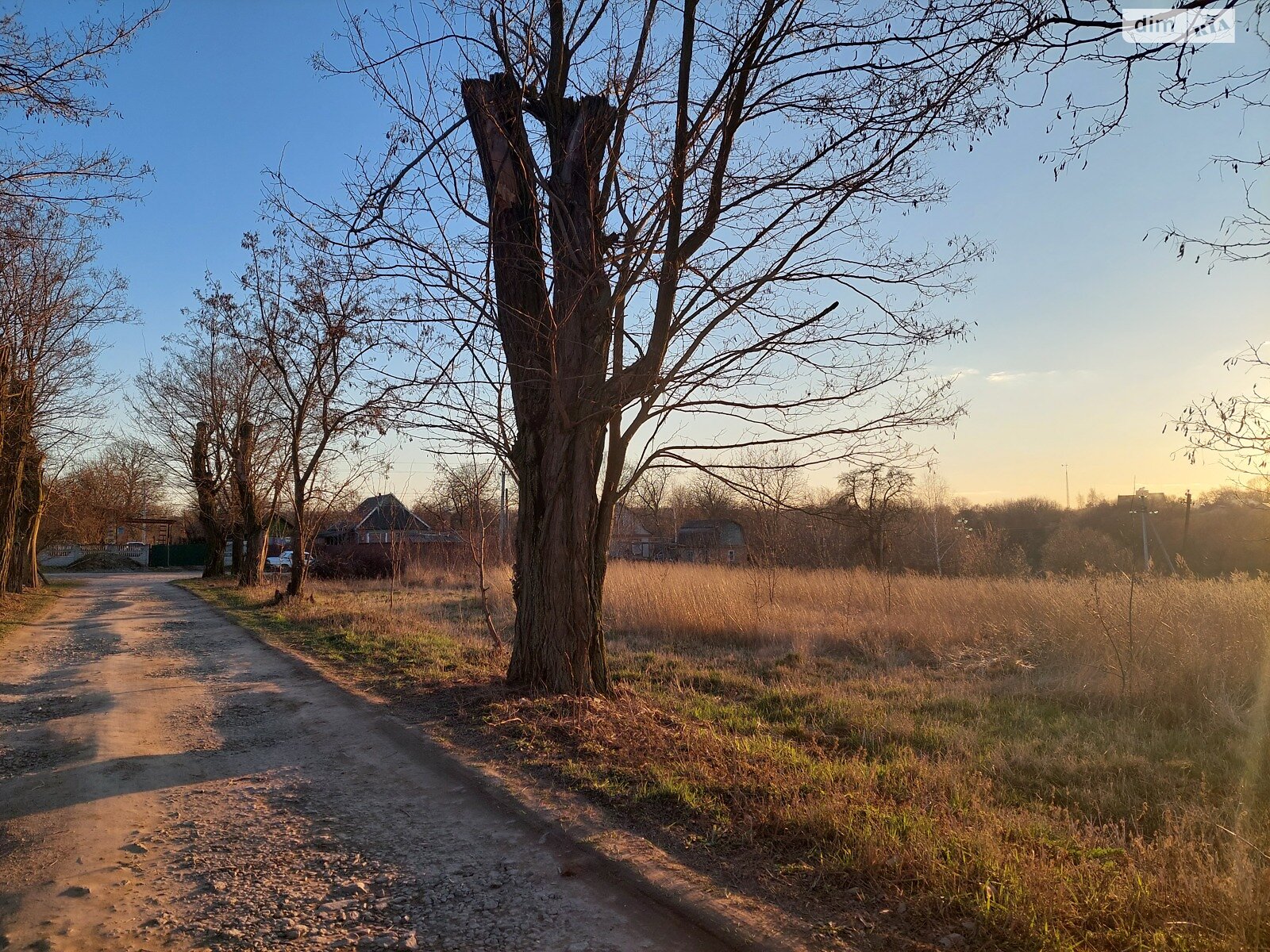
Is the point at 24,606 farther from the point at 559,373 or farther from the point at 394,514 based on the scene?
the point at 559,373

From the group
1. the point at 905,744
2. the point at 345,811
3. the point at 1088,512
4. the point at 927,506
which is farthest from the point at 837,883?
the point at 1088,512

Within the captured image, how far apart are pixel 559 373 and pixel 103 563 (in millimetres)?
63297

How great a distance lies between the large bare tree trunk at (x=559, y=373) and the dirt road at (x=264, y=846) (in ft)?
5.99

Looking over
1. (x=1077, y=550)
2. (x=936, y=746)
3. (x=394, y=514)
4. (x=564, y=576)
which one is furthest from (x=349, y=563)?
(x=1077, y=550)

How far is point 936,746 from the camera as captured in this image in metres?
7.33

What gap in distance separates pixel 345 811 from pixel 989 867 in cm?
369

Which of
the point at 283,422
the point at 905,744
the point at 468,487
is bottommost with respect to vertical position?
the point at 905,744

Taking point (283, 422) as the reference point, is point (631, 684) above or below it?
below

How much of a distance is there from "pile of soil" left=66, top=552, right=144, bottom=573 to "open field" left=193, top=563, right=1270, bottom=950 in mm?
51914

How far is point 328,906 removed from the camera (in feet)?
12.4

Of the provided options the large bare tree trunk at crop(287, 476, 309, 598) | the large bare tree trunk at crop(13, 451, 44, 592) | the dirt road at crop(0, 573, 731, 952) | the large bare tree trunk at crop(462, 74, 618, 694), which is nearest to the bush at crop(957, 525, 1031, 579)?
the large bare tree trunk at crop(287, 476, 309, 598)

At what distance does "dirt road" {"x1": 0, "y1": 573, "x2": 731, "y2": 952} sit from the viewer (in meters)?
3.54

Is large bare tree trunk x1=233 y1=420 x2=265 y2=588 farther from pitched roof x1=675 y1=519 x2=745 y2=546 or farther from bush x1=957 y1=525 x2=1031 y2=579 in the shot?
bush x1=957 y1=525 x2=1031 y2=579

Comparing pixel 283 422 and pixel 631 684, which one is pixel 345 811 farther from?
pixel 283 422
